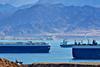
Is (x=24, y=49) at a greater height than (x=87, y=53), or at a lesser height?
greater

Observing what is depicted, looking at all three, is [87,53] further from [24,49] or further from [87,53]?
[24,49]

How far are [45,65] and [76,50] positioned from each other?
7591 cm

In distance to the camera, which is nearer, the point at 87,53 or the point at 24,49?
the point at 87,53

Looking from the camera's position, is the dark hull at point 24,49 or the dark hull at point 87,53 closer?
the dark hull at point 87,53

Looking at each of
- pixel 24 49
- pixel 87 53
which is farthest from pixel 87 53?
pixel 24 49

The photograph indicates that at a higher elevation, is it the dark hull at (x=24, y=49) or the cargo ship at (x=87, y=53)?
the dark hull at (x=24, y=49)

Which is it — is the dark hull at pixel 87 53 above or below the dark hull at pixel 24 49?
below

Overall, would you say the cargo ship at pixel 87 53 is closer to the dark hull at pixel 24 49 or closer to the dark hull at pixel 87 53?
the dark hull at pixel 87 53

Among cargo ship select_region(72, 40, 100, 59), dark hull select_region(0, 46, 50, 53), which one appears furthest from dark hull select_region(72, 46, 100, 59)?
dark hull select_region(0, 46, 50, 53)

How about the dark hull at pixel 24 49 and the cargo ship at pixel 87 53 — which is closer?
the cargo ship at pixel 87 53

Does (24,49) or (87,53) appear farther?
(24,49)

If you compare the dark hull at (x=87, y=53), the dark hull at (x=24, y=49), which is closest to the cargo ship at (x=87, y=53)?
the dark hull at (x=87, y=53)

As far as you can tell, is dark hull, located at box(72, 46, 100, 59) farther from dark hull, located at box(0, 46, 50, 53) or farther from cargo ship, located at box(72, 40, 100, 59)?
dark hull, located at box(0, 46, 50, 53)

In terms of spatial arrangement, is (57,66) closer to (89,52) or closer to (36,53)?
(89,52)
